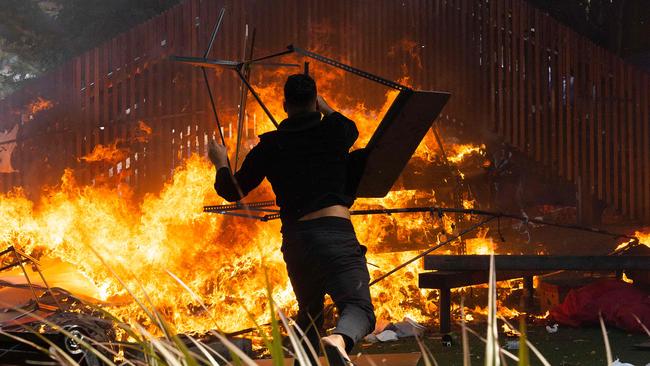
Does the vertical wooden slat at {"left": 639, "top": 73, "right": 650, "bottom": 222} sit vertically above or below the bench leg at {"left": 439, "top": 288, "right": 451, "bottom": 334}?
above

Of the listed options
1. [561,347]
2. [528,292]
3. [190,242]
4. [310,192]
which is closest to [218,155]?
[310,192]

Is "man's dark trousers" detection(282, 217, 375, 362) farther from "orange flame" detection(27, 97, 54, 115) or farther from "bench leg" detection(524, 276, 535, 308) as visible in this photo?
"orange flame" detection(27, 97, 54, 115)

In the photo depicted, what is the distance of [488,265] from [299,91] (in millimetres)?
3761

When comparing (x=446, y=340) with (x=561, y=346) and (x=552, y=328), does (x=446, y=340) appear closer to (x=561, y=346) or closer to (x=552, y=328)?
(x=561, y=346)

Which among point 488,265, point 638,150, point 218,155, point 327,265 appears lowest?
point 488,265

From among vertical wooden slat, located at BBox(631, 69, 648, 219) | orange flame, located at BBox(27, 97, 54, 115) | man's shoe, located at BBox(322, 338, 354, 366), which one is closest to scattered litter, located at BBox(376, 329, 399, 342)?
man's shoe, located at BBox(322, 338, 354, 366)

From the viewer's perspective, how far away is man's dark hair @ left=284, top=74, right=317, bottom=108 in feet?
14.6

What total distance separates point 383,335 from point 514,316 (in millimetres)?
1969

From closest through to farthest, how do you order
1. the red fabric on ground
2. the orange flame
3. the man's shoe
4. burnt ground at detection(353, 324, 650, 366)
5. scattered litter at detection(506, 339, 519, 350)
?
the man's shoe → burnt ground at detection(353, 324, 650, 366) → scattered litter at detection(506, 339, 519, 350) → the red fabric on ground → the orange flame

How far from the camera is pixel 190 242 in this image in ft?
31.0

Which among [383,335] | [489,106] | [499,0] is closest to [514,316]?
[383,335]

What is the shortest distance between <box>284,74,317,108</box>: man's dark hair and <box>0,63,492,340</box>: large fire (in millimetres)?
4413

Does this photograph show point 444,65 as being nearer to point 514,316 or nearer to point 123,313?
point 514,316

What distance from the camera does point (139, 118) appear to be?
1041 centimetres
